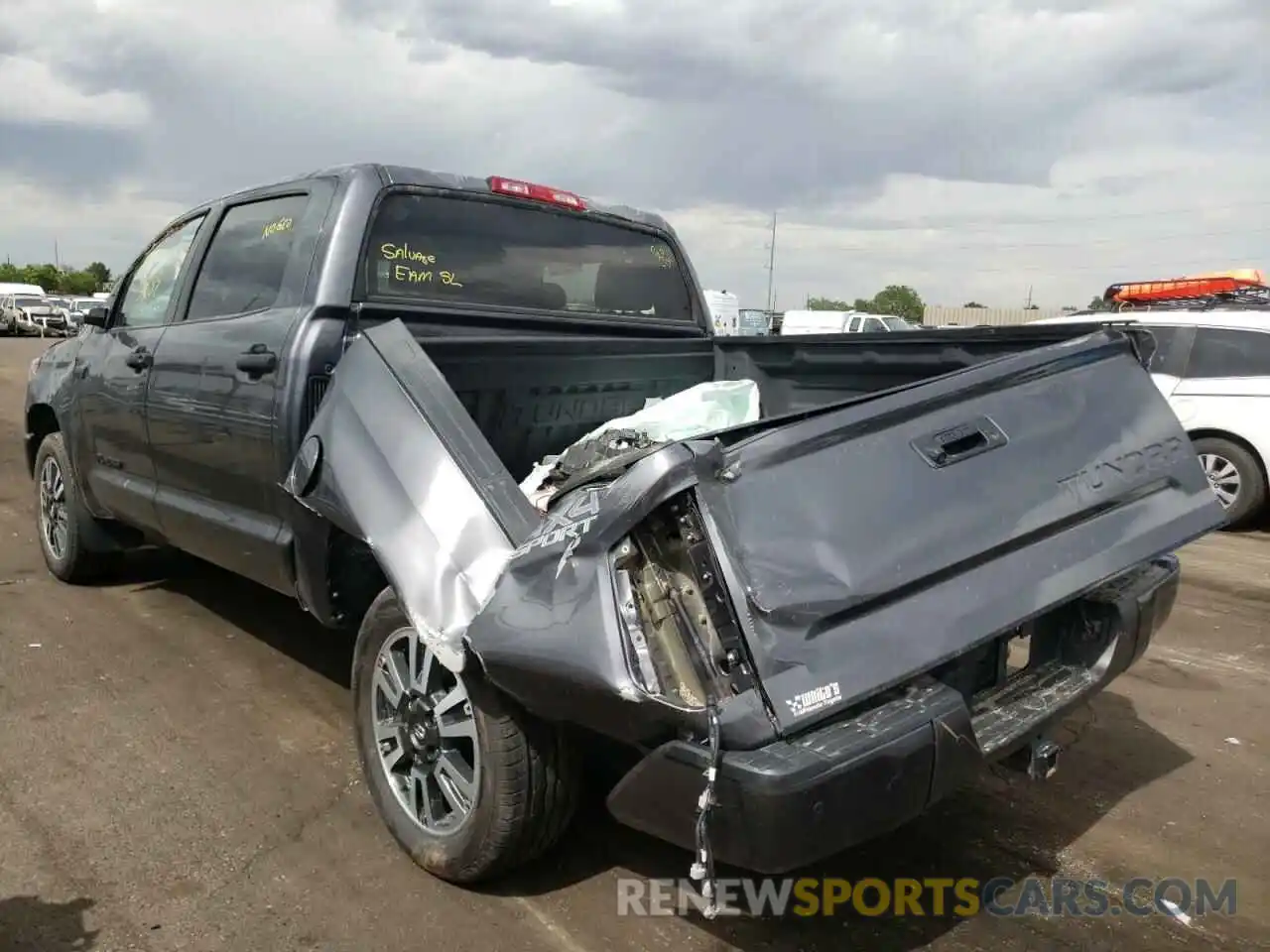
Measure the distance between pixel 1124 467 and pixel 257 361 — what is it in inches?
112

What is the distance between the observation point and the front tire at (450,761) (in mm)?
2658

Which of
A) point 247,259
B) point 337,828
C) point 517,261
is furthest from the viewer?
point 517,261

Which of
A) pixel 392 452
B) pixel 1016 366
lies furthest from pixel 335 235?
pixel 1016 366

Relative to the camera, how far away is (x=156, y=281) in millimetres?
5004

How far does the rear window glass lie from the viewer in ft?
12.8

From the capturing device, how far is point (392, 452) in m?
2.86

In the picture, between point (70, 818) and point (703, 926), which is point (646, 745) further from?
point (70, 818)

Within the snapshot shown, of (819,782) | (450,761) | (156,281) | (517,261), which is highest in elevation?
(517,261)

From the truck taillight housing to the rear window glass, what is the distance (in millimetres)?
49

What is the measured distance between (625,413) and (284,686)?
1898 millimetres

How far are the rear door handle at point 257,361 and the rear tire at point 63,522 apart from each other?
2.43 metres
